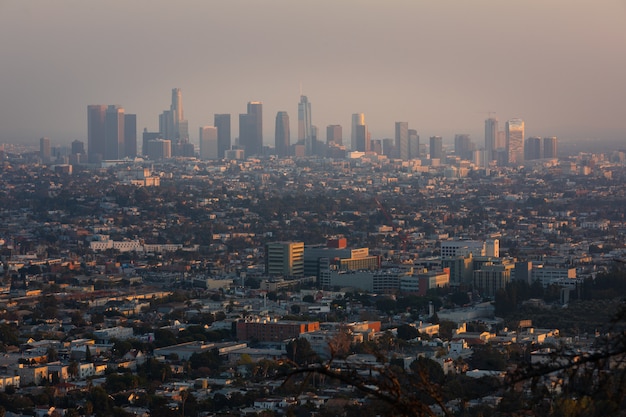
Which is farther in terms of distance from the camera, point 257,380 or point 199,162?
point 199,162

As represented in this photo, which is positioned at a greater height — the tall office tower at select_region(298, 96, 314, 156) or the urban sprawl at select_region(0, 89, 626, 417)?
the tall office tower at select_region(298, 96, 314, 156)

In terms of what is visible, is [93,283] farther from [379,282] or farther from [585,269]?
[585,269]

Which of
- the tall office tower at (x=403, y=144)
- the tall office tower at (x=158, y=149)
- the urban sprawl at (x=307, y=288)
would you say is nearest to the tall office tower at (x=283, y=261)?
the urban sprawl at (x=307, y=288)

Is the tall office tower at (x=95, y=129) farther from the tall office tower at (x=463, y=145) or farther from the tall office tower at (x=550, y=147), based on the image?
the tall office tower at (x=550, y=147)

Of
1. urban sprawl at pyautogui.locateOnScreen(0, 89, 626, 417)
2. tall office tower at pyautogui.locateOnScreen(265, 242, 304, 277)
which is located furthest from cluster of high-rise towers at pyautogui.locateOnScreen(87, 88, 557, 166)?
tall office tower at pyautogui.locateOnScreen(265, 242, 304, 277)

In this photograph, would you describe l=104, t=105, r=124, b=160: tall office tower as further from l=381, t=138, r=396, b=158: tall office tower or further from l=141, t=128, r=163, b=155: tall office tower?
l=381, t=138, r=396, b=158: tall office tower

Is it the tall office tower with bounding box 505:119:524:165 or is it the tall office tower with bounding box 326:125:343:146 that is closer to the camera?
the tall office tower with bounding box 505:119:524:165

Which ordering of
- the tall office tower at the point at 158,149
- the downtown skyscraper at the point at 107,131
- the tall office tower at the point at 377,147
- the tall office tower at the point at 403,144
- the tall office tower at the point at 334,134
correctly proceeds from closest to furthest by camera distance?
the downtown skyscraper at the point at 107,131, the tall office tower at the point at 158,149, the tall office tower at the point at 403,144, the tall office tower at the point at 377,147, the tall office tower at the point at 334,134

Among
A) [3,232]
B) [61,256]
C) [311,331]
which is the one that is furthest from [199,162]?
[311,331]
